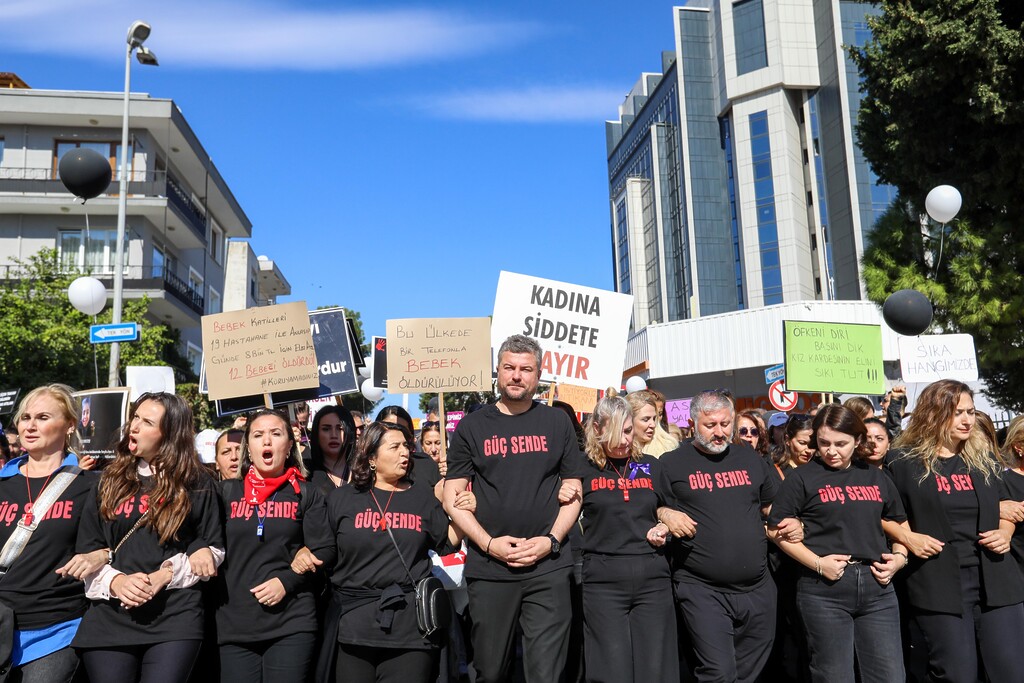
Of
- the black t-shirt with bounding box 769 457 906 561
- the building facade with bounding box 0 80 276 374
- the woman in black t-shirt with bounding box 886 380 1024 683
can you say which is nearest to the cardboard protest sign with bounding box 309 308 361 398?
the black t-shirt with bounding box 769 457 906 561

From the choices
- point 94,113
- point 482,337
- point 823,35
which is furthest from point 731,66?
point 482,337

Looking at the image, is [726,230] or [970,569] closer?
[970,569]

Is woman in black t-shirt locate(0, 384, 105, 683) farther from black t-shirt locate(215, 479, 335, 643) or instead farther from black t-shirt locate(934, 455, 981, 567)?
black t-shirt locate(934, 455, 981, 567)

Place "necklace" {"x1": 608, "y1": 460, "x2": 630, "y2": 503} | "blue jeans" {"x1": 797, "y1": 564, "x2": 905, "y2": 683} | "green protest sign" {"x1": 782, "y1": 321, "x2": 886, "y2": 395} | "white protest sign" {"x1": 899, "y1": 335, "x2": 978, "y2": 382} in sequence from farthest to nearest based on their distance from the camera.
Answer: "white protest sign" {"x1": 899, "y1": 335, "x2": 978, "y2": 382} < "green protest sign" {"x1": 782, "y1": 321, "x2": 886, "y2": 395} < "necklace" {"x1": 608, "y1": 460, "x2": 630, "y2": 503} < "blue jeans" {"x1": 797, "y1": 564, "x2": 905, "y2": 683}

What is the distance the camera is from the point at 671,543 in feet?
17.4

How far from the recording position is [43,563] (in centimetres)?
423

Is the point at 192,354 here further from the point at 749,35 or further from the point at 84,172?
the point at 749,35

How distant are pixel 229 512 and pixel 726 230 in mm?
62753

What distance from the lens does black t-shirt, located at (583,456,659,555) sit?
5207 millimetres

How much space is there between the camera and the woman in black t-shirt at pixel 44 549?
4.15 m

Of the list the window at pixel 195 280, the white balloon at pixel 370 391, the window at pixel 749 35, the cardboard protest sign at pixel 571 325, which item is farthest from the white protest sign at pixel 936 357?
the window at pixel 749 35

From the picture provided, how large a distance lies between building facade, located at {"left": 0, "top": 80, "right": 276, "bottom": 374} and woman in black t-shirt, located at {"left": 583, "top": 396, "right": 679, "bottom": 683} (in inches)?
1175

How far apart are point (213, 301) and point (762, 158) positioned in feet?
118

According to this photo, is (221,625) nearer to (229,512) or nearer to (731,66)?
(229,512)
